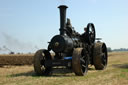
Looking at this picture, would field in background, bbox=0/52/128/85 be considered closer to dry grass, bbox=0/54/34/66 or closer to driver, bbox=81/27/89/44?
driver, bbox=81/27/89/44

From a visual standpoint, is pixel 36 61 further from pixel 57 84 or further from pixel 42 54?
pixel 57 84

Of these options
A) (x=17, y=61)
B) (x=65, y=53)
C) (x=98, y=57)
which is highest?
(x=65, y=53)

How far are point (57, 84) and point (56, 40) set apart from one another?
381 centimetres

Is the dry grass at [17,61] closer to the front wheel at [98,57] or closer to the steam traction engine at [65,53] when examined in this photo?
the front wheel at [98,57]

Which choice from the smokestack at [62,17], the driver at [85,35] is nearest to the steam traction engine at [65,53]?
the smokestack at [62,17]

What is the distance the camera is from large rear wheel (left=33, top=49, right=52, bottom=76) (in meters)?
11.4

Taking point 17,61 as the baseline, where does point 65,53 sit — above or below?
above

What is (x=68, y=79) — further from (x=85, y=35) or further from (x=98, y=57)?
(x=85, y=35)

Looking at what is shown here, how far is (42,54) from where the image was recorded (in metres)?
11.8

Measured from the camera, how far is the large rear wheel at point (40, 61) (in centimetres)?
1139

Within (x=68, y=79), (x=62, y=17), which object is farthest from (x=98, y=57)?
(x=68, y=79)

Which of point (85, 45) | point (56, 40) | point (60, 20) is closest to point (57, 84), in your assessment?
point (56, 40)

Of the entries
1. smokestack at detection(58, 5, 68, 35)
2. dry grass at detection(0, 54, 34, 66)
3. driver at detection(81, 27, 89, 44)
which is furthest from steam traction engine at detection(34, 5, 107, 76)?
dry grass at detection(0, 54, 34, 66)

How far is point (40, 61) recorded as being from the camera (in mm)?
11453
